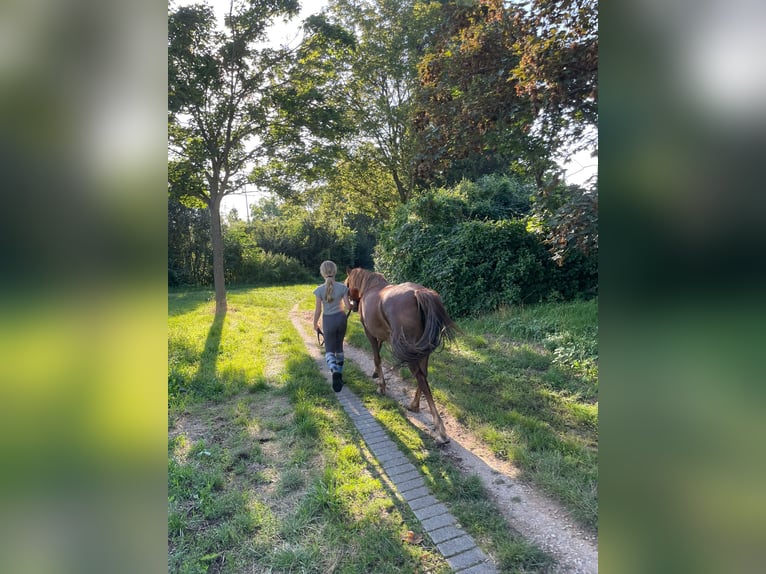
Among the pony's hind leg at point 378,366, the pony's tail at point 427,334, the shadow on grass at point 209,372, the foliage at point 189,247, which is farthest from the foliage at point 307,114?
the foliage at point 189,247

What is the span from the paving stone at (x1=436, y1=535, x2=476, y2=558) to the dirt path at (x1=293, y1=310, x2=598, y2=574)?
0.36m

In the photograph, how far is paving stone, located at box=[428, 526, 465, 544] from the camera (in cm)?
237

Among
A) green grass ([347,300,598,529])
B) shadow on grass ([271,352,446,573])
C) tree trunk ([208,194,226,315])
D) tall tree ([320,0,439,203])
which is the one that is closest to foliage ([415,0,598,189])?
green grass ([347,300,598,529])

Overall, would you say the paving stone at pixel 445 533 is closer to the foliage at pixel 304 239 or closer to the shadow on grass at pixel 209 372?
the shadow on grass at pixel 209 372

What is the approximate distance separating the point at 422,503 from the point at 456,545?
17.3 inches

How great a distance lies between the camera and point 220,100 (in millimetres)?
7945

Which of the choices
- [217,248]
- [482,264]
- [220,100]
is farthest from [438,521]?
[220,100]

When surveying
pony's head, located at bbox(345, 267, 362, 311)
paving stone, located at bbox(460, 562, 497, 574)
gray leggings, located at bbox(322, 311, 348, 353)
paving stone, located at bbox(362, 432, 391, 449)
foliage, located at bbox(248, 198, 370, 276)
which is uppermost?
foliage, located at bbox(248, 198, 370, 276)

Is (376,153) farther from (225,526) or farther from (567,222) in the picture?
(225,526)

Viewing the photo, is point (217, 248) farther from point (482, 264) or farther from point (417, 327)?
point (482, 264)

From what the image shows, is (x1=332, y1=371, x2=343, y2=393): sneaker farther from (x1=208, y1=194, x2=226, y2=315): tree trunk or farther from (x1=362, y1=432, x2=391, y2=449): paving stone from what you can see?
(x1=208, y1=194, x2=226, y2=315): tree trunk

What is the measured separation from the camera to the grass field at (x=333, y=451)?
2312 millimetres

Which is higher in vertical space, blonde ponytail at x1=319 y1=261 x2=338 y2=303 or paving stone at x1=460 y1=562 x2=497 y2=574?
blonde ponytail at x1=319 y1=261 x2=338 y2=303
